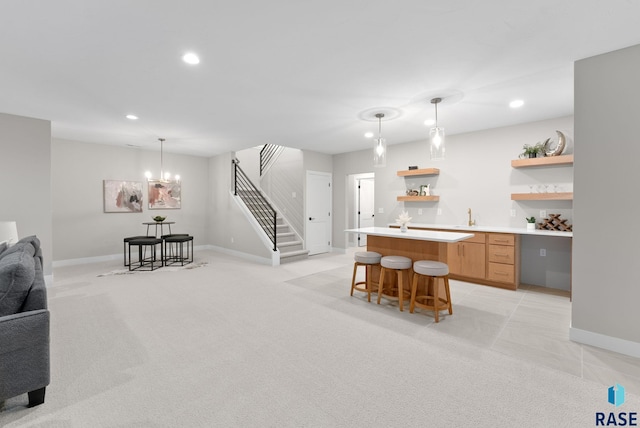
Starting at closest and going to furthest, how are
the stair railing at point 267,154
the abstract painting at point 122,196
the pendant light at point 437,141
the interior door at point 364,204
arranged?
the pendant light at point 437,141
the abstract painting at point 122,196
the stair railing at point 267,154
the interior door at point 364,204

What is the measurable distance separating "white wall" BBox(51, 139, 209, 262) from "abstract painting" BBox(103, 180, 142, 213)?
10 centimetres

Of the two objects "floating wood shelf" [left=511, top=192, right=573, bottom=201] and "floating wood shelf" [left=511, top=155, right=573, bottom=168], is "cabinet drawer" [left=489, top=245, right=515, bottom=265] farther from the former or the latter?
"floating wood shelf" [left=511, top=155, right=573, bottom=168]

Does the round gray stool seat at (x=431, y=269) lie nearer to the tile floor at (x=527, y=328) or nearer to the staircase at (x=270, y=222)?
the tile floor at (x=527, y=328)

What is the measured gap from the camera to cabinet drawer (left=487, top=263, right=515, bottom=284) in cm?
454

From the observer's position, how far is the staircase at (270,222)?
274 inches

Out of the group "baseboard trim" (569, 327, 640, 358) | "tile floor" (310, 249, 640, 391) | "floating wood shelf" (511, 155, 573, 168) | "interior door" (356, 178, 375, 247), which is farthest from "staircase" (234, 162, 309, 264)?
"baseboard trim" (569, 327, 640, 358)

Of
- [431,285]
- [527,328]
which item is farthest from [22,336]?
[527,328]

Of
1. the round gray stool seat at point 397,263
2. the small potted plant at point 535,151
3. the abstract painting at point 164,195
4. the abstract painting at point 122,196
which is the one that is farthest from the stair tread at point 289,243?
the small potted plant at point 535,151

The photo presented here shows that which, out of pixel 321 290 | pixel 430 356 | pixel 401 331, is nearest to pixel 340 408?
pixel 430 356

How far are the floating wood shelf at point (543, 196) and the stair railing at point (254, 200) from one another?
16.5ft

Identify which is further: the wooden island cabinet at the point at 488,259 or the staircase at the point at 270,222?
the staircase at the point at 270,222

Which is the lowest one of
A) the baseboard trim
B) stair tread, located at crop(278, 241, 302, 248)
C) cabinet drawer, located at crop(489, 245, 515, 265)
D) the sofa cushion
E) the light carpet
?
the light carpet

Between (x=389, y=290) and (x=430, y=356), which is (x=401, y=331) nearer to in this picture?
(x=430, y=356)

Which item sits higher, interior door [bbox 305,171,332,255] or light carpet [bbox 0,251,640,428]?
interior door [bbox 305,171,332,255]
